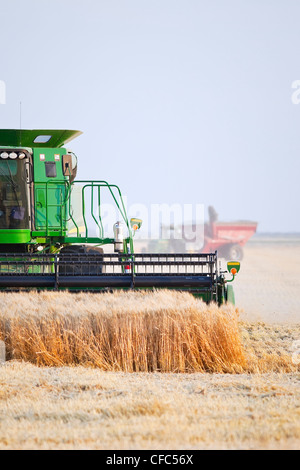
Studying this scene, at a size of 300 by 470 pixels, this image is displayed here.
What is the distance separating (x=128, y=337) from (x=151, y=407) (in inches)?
85.4

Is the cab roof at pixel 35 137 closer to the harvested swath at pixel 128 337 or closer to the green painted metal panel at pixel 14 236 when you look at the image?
the green painted metal panel at pixel 14 236

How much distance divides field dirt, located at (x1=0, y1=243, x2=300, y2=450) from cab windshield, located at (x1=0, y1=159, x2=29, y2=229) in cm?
A: 388

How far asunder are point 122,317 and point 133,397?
1892 mm

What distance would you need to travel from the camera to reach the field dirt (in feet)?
15.9

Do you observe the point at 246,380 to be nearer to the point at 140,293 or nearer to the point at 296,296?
the point at 140,293

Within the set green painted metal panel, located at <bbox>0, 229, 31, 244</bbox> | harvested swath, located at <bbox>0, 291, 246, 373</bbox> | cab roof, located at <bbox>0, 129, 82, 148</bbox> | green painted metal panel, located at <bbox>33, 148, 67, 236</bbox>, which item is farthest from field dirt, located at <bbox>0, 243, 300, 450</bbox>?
cab roof, located at <bbox>0, 129, 82, 148</bbox>

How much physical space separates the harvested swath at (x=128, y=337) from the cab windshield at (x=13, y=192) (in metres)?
3.21

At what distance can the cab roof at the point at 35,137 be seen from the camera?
11648 mm

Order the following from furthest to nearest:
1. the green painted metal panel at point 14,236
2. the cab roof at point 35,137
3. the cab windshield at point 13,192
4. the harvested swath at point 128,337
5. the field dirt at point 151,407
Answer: the cab roof at point 35,137, the cab windshield at point 13,192, the green painted metal panel at point 14,236, the harvested swath at point 128,337, the field dirt at point 151,407

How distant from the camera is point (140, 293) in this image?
29.1ft

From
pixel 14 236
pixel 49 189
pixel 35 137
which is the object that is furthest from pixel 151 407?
pixel 35 137

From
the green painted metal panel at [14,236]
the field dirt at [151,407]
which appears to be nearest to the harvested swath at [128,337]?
the field dirt at [151,407]

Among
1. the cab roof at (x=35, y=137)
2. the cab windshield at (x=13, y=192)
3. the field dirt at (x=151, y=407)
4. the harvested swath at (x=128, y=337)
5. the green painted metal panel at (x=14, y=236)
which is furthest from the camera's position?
the cab roof at (x=35, y=137)

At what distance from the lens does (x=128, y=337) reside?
777cm
